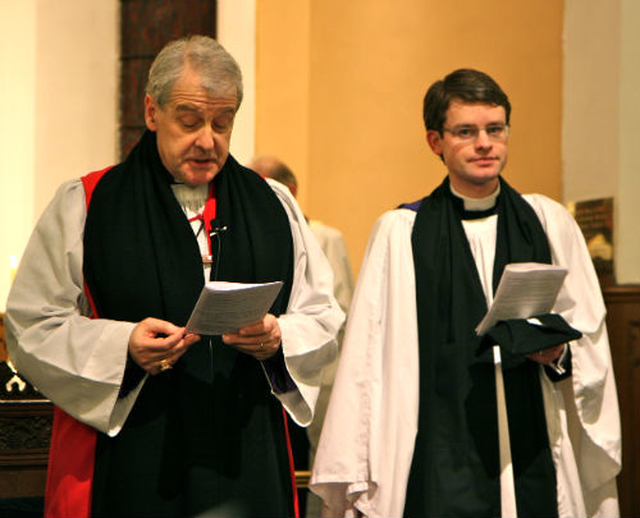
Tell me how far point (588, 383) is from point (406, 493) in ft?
2.73

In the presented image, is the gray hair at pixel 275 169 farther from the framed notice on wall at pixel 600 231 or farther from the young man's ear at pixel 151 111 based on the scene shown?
the young man's ear at pixel 151 111

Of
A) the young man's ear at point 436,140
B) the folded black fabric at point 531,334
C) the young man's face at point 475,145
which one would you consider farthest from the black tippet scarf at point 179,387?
the young man's ear at point 436,140

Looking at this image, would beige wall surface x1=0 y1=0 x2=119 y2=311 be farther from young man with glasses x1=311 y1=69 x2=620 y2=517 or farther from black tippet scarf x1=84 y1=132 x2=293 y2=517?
black tippet scarf x1=84 y1=132 x2=293 y2=517

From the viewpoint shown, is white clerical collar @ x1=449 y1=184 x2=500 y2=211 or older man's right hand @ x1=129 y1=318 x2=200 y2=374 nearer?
older man's right hand @ x1=129 y1=318 x2=200 y2=374

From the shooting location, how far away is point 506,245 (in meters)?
4.09

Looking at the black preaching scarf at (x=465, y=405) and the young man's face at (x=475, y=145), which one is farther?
the young man's face at (x=475, y=145)

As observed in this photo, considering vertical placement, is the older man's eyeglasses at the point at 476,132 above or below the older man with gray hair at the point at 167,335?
above

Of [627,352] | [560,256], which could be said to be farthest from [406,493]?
[627,352]

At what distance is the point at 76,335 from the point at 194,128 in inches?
28.2

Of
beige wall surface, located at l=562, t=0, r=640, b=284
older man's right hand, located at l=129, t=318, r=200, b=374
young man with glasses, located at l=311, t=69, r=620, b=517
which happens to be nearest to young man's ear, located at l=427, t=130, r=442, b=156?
young man with glasses, located at l=311, t=69, r=620, b=517

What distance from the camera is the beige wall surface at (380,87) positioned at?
6461 mm

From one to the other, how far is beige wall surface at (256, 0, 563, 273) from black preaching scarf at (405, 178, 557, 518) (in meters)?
2.48

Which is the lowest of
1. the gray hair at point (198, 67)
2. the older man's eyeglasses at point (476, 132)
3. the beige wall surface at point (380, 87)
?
the older man's eyeglasses at point (476, 132)

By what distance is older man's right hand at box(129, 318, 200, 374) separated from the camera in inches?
116
